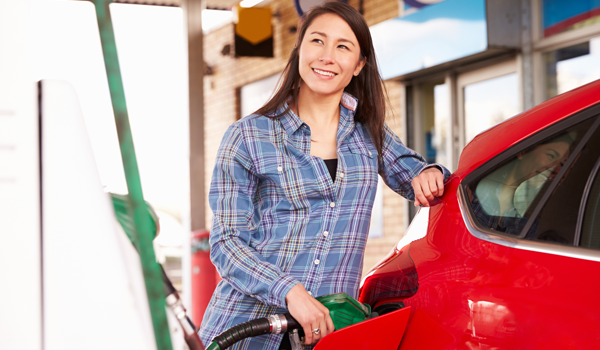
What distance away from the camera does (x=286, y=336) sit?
176 cm

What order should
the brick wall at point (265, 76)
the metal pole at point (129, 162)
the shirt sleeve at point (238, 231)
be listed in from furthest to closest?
the brick wall at point (265, 76) → the shirt sleeve at point (238, 231) → the metal pole at point (129, 162)

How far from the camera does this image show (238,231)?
169cm

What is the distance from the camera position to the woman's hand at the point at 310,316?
1527mm

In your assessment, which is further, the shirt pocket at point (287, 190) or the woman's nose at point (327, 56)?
the woman's nose at point (327, 56)

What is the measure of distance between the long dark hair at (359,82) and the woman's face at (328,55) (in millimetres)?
29

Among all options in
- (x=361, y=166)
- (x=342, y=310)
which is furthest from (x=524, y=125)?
(x=342, y=310)

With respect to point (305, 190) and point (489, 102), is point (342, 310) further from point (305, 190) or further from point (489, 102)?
point (489, 102)

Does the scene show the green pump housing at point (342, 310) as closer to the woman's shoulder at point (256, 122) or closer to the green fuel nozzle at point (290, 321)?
the green fuel nozzle at point (290, 321)

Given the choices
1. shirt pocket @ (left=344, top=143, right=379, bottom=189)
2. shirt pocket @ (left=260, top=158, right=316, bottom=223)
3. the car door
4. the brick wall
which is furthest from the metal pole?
the brick wall

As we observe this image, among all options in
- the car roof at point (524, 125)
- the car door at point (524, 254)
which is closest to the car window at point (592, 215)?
the car door at point (524, 254)

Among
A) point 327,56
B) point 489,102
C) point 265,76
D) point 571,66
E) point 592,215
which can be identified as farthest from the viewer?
point 265,76

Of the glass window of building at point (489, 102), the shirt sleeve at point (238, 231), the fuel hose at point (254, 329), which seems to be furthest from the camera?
the glass window of building at point (489, 102)

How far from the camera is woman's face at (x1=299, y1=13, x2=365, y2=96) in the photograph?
192 centimetres

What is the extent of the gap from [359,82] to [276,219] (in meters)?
0.65
